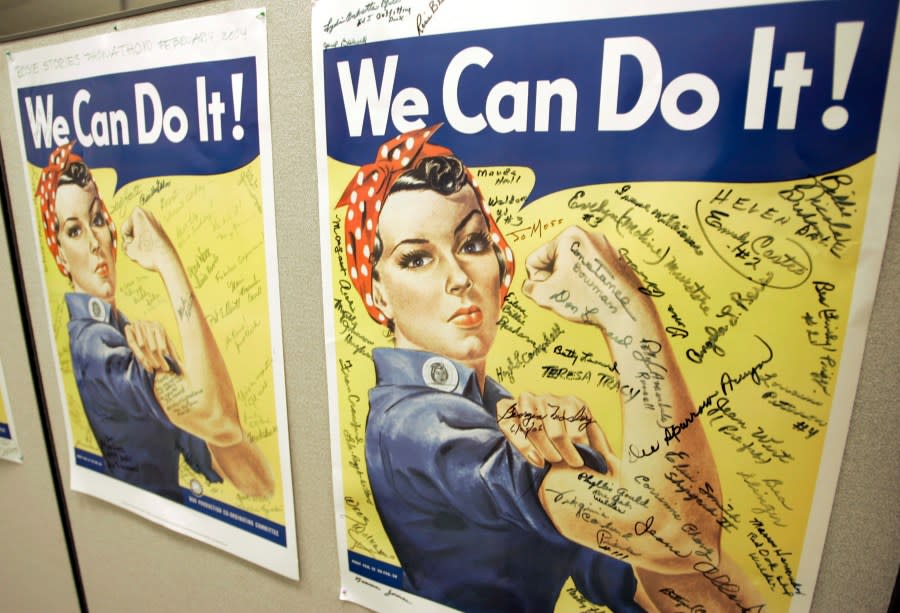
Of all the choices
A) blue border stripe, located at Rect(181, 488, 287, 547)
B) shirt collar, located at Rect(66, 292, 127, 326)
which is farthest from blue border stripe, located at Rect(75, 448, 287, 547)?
shirt collar, located at Rect(66, 292, 127, 326)

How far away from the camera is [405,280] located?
1.42 feet

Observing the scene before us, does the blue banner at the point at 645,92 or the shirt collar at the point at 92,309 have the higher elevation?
the blue banner at the point at 645,92

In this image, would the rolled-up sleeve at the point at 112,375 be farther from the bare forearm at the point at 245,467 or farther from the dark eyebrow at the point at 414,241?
the dark eyebrow at the point at 414,241

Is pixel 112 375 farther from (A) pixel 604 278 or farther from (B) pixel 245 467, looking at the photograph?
(A) pixel 604 278

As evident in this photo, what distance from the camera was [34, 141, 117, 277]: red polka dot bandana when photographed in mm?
568

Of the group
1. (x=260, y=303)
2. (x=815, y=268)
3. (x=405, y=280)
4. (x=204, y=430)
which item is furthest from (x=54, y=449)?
(x=815, y=268)

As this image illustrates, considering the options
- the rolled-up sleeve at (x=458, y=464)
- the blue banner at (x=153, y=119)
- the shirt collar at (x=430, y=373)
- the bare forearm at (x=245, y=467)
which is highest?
the blue banner at (x=153, y=119)

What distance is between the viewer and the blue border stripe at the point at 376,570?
51 cm

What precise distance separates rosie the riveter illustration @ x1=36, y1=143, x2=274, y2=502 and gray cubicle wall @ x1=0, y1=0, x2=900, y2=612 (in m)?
0.08

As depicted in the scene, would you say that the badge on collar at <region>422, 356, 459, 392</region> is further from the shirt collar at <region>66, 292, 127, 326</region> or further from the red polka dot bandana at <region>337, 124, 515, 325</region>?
the shirt collar at <region>66, 292, 127, 326</region>

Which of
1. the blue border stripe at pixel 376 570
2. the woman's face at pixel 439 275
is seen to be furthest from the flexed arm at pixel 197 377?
the woman's face at pixel 439 275

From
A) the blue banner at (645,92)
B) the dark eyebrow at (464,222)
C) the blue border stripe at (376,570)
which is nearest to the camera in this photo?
the blue banner at (645,92)

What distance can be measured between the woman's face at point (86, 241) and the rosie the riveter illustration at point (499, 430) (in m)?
0.36

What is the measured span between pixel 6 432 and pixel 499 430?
83cm
